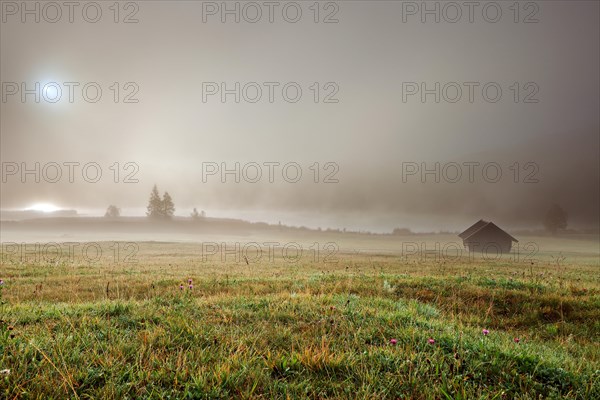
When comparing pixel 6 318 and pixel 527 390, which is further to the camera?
pixel 6 318

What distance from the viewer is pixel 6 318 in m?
6.07

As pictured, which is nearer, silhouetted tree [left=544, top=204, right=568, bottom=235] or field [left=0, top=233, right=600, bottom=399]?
field [left=0, top=233, right=600, bottom=399]

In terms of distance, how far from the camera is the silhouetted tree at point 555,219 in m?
81.7

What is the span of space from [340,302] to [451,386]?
408 cm

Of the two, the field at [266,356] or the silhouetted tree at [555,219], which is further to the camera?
the silhouetted tree at [555,219]

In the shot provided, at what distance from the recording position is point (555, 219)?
8200 centimetres

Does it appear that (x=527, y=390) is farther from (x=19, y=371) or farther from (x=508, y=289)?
(x=508, y=289)

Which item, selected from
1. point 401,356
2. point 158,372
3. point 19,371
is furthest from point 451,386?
point 19,371

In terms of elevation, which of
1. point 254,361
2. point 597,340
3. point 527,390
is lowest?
point 597,340

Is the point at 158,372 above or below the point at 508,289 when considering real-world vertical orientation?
above

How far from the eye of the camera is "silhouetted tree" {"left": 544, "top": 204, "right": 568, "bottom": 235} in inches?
3216

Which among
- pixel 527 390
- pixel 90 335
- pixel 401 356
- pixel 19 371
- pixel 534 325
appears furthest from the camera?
pixel 534 325

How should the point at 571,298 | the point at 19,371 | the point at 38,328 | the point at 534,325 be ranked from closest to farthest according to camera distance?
1. the point at 19,371
2. the point at 38,328
3. the point at 534,325
4. the point at 571,298

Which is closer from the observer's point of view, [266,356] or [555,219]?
[266,356]
